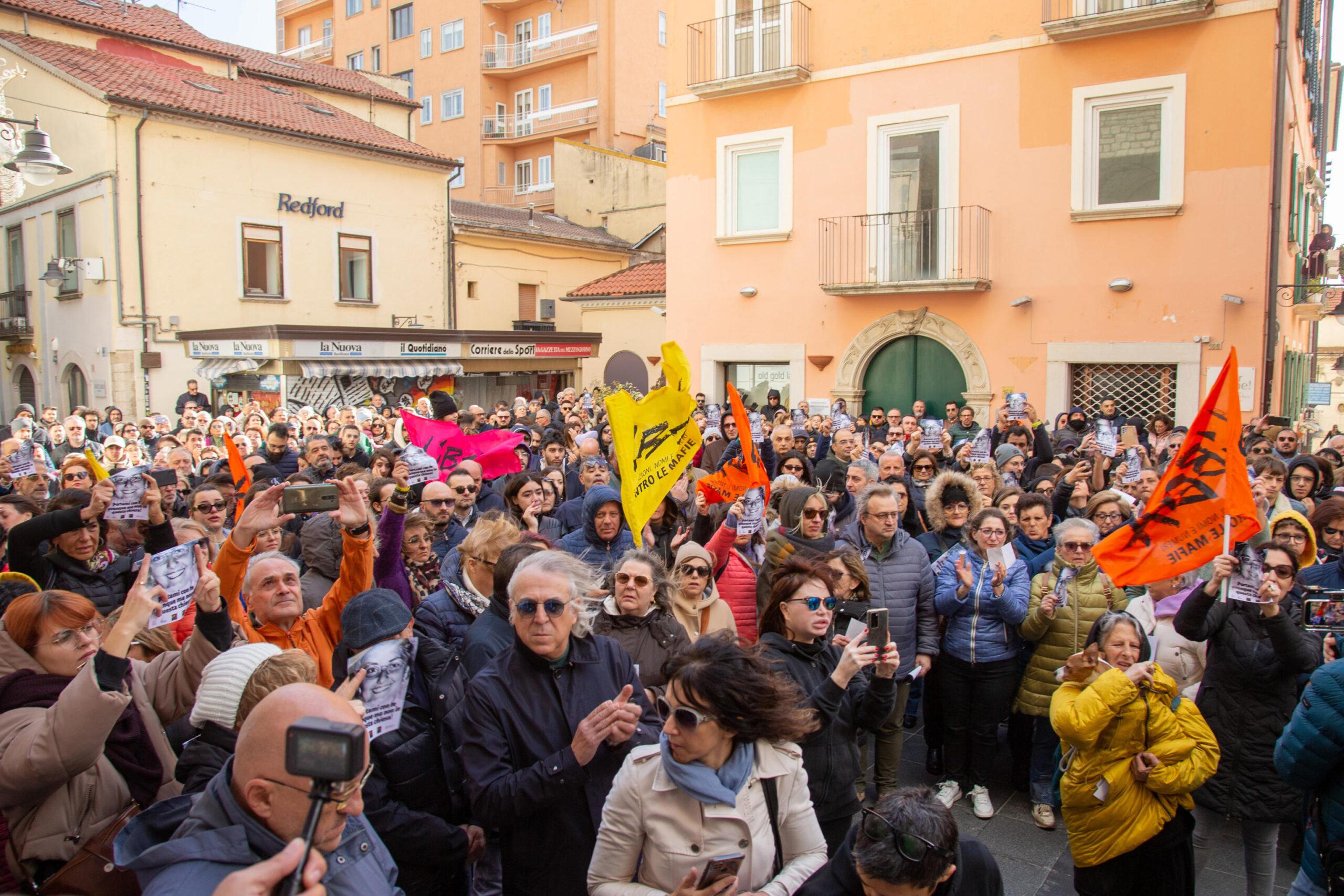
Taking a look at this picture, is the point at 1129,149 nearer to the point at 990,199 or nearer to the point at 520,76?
the point at 990,199

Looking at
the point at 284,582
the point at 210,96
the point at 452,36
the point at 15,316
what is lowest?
the point at 284,582

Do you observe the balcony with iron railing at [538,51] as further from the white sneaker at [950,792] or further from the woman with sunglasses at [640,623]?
the woman with sunglasses at [640,623]

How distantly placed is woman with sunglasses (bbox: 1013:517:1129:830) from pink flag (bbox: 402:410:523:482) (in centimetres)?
449

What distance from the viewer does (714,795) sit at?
2701mm

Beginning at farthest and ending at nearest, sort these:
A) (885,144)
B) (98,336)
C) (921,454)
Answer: (98,336)
(885,144)
(921,454)

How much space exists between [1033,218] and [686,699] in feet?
49.6

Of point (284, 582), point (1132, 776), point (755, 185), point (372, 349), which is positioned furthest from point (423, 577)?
point (372, 349)

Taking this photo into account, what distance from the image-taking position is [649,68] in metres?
39.4

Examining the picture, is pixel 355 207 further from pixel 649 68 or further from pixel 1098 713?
pixel 1098 713

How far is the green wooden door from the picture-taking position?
17.2m

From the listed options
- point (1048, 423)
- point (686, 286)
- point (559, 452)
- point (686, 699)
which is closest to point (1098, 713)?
point (686, 699)

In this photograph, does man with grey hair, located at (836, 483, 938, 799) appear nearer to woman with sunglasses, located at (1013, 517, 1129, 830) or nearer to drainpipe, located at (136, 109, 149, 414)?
woman with sunglasses, located at (1013, 517, 1129, 830)

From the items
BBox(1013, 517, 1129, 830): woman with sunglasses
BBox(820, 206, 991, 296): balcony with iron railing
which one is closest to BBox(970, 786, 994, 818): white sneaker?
BBox(1013, 517, 1129, 830): woman with sunglasses

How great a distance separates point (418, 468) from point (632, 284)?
70.6 ft
